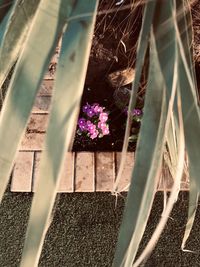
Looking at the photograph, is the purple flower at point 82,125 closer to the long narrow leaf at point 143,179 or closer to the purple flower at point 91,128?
the purple flower at point 91,128

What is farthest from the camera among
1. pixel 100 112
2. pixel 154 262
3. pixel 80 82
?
pixel 100 112

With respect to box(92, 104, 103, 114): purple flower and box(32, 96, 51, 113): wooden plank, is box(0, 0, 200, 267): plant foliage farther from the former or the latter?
box(32, 96, 51, 113): wooden plank

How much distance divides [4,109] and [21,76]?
65 millimetres

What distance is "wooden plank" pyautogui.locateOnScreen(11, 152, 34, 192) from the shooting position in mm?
1878

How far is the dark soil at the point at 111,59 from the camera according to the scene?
5.66 ft

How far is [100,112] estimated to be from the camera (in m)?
1.91

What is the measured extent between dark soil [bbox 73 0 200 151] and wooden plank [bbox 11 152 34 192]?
222 mm

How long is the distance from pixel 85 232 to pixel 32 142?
1.48 feet

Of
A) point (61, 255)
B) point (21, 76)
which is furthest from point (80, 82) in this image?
point (61, 255)

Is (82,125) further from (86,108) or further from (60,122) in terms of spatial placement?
(60,122)

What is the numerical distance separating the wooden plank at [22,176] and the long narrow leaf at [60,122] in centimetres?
109

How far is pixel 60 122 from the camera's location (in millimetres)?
733

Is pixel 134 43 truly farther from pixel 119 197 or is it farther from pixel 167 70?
pixel 167 70

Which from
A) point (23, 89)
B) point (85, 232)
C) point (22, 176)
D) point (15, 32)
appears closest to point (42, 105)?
point (22, 176)
